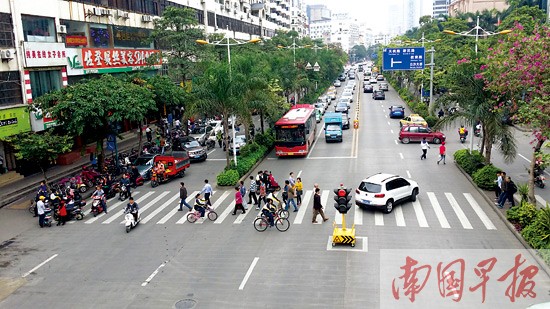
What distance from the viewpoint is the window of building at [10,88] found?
28.4 metres

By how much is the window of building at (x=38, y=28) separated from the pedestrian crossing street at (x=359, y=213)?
13.8 m

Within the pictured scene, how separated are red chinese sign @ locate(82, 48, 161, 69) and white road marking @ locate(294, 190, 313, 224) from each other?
22105 millimetres

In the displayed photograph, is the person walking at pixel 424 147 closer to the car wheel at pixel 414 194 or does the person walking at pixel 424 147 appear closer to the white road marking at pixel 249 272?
the car wheel at pixel 414 194

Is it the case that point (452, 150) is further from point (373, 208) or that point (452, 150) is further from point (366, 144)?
point (373, 208)

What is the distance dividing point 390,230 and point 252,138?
21361mm

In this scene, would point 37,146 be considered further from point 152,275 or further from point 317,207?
point 317,207

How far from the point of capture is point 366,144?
38.5 metres

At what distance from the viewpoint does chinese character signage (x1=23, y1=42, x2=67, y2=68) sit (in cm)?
3007

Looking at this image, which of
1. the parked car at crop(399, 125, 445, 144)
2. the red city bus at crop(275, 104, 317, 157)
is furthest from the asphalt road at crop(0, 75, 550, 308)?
the parked car at crop(399, 125, 445, 144)

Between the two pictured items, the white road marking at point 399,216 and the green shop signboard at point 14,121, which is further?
the green shop signboard at point 14,121

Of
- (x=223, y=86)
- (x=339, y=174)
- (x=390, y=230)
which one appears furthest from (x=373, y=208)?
(x=223, y=86)

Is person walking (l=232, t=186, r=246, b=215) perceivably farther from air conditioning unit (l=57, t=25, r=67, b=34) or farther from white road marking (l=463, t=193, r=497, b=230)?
air conditioning unit (l=57, t=25, r=67, b=34)

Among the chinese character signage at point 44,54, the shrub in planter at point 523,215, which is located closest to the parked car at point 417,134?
the shrub in planter at point 523,215

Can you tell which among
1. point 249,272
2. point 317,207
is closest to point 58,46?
point 317,207
